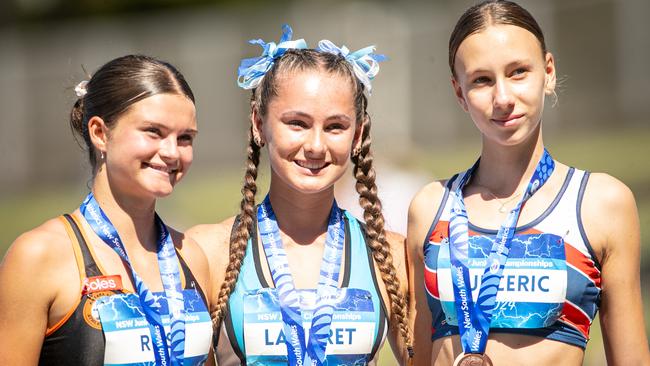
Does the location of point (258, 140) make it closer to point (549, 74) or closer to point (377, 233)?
point (377, 233)

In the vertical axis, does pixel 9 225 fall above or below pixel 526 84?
below

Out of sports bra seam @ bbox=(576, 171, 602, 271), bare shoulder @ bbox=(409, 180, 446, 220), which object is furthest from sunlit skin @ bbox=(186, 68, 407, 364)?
sports bra seam @ bbox=(576, 171, 602, 271)

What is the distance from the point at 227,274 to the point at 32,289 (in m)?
0.92

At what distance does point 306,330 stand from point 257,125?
1004 millimetres

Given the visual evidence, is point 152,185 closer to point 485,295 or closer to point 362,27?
point 485,295

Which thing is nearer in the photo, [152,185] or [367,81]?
[152,185]

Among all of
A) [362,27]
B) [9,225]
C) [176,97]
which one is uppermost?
[362,27]

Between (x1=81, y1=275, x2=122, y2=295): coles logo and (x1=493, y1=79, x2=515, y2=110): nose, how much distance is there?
170 cm

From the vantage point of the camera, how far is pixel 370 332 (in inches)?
173

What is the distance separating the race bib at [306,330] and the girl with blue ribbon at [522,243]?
0.32 m

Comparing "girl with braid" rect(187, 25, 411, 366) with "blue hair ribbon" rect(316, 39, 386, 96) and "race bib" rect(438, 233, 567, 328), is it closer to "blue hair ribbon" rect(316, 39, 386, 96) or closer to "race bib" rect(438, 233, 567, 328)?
"blue hair ribbon" rect(316, 39, 386, 96)

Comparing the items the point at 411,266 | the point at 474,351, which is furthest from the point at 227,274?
the point at 474,351

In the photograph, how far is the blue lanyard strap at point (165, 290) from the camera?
4070mm

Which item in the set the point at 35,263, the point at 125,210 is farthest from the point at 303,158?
the point at 35,263
